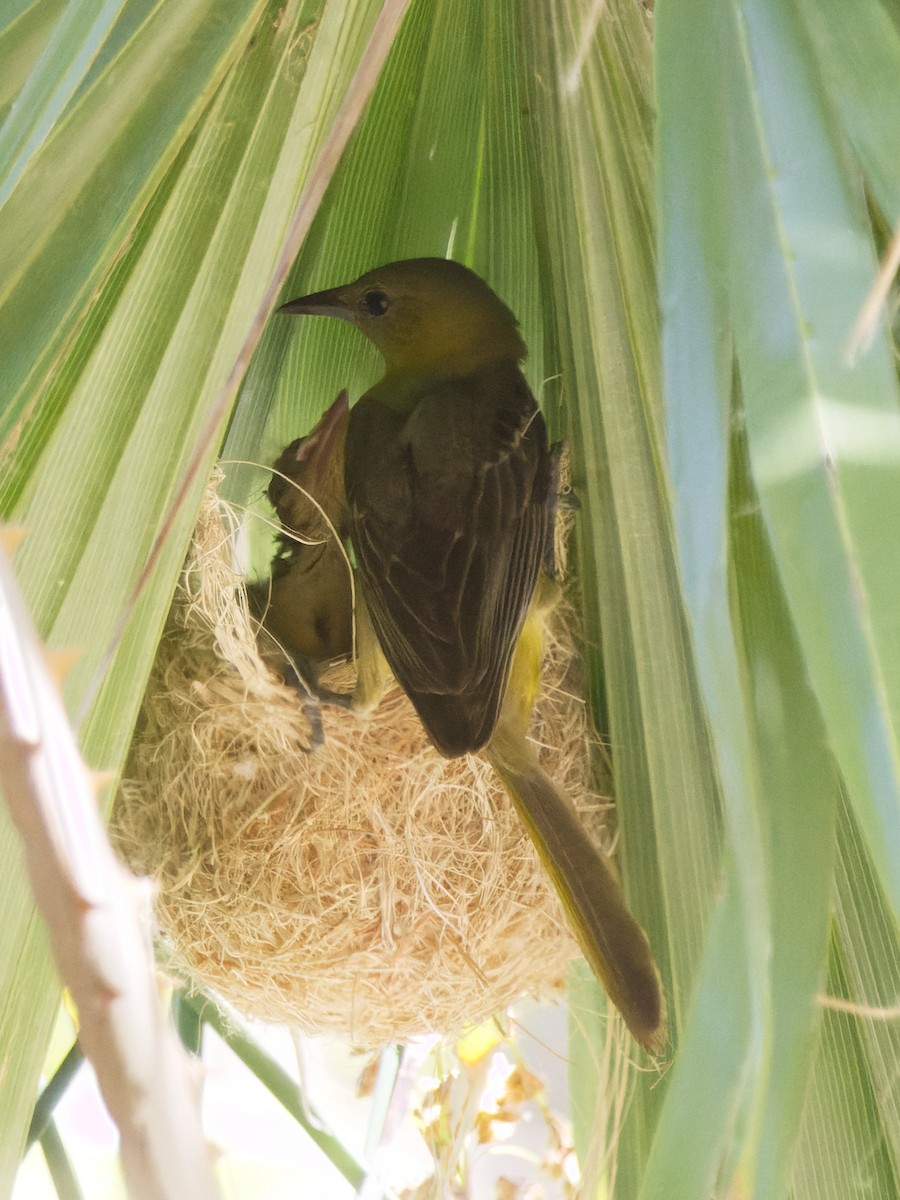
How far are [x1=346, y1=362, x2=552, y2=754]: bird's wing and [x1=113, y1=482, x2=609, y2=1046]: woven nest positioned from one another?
17 cm

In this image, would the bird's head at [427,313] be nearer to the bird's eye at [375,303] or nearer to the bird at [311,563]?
the bird's eye at [375,303]

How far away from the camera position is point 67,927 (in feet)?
1.06

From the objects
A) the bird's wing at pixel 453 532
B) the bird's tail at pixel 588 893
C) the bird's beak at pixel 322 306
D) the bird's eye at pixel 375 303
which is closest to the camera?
the bird's tail at pixel 588 893

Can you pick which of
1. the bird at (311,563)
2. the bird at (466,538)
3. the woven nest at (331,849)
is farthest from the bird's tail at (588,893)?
the bird at (311,563)

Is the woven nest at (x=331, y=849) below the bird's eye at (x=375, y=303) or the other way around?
below

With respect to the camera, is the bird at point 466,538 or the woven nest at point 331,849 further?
the woven nest at point 331,849

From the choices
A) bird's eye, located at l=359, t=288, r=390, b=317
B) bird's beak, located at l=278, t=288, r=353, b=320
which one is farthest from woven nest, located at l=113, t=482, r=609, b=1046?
bird's eye, located at l=359, t=288, r=390, b=317

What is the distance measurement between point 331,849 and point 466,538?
0.49 metres

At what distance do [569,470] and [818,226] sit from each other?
113 centimetres

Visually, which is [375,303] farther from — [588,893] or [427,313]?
[588,893]

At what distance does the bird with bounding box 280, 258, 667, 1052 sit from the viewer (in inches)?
61.7

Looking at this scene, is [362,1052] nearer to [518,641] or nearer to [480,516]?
[518,641]

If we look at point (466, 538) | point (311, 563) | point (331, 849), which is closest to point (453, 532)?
point (466, 538)

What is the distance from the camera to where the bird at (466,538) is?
1567 mm
